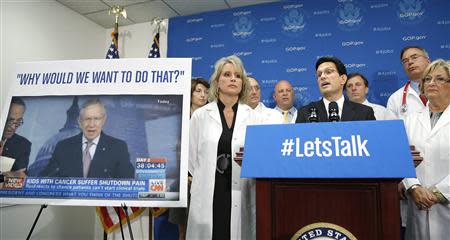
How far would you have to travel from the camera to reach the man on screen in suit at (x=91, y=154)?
5.07 ft

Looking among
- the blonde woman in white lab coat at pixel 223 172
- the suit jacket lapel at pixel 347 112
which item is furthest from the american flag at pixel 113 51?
the suit jacket lapel at pixel 347 112

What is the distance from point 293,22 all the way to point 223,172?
8.09 ft

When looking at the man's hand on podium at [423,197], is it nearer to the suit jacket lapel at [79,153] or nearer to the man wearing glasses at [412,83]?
the man wearing glasses at [412,83]

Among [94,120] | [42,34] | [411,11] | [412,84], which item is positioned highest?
[411,11]

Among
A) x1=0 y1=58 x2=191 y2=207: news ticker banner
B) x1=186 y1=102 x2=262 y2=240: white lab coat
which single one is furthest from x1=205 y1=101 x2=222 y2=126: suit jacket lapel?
x1=0 y1=58 x2=191 y2=207: news ticker banner

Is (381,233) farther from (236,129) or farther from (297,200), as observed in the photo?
(236,129)

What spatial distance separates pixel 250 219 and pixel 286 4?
2.82m

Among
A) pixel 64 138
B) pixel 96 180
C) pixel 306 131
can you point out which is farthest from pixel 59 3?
pixel 306 131

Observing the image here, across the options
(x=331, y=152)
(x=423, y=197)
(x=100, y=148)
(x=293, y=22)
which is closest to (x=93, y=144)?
(x=100, y=148)

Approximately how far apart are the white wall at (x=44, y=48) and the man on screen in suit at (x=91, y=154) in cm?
171

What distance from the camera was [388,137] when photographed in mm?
974

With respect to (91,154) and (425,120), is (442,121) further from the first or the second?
(91,154)

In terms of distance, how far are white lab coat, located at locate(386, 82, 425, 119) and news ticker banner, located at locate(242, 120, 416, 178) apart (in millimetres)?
1677

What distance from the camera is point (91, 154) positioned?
5.17 feet
